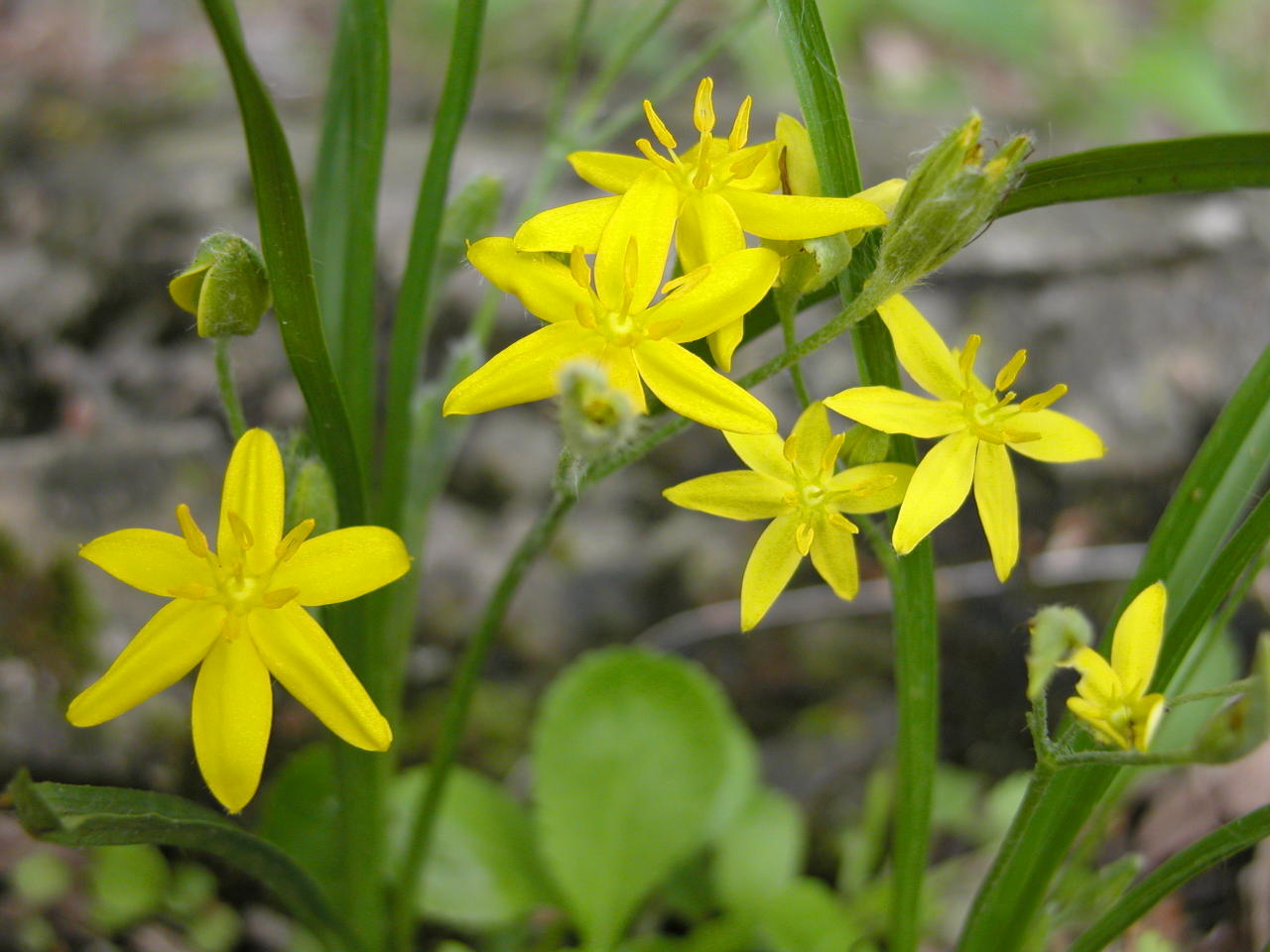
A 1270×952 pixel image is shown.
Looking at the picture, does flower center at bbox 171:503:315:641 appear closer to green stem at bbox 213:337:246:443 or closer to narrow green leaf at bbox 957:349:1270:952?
green stem at bbox 213:337:246:443

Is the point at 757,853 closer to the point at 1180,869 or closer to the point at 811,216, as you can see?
the point at 1180,869

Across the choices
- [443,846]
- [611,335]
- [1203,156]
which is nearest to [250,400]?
[443,846]

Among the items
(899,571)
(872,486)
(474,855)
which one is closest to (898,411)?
(872,486)

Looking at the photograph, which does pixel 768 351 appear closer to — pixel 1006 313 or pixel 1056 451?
pixel 1006 313

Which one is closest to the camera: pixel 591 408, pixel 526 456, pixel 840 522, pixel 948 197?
pixel 591 408

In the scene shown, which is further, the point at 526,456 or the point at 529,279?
the point at 526,456

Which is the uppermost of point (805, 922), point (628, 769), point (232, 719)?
point (232, 719)
